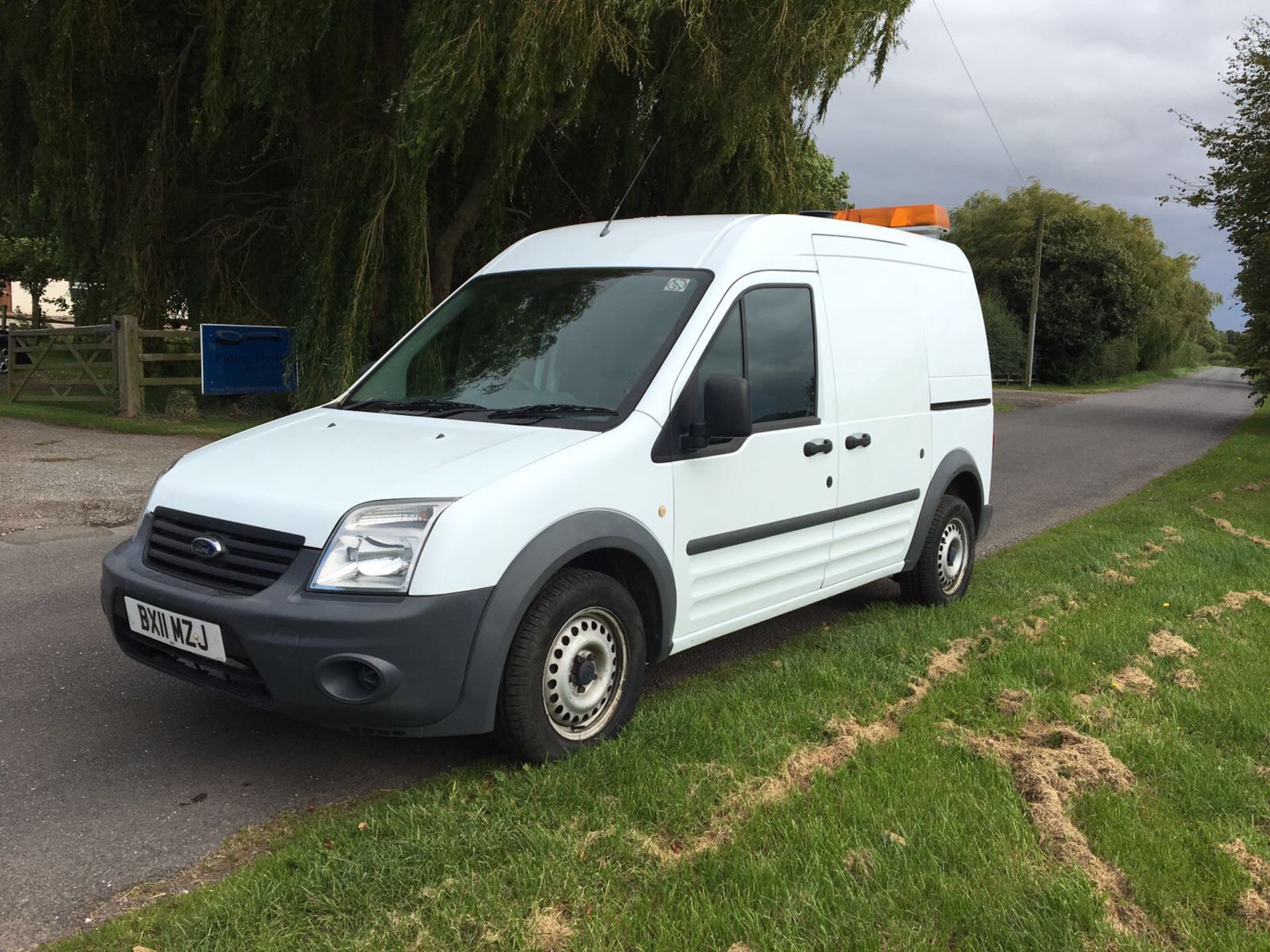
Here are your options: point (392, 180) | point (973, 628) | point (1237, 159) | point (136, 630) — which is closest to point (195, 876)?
point (136, 630)

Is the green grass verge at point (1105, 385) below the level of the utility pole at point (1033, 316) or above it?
below

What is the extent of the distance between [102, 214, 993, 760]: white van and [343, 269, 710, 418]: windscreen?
0.01m

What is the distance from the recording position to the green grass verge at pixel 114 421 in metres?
13.9

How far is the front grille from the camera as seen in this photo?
351 cm

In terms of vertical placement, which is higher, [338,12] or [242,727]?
[338,12]

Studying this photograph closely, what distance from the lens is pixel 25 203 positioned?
1393cm

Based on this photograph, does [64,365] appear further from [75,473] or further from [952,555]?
[952,555]

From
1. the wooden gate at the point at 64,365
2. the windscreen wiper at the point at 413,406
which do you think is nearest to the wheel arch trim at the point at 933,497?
the windscreen wiper at the point at 413,406

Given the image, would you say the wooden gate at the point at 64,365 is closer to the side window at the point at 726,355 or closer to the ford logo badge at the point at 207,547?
the ford logo badge at the point at 207,547

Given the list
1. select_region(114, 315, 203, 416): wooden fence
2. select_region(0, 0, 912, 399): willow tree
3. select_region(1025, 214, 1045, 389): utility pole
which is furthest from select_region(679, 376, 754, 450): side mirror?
select_region(1025, 214, 1045, 389): utility pole

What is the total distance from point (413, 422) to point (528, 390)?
0.50 metres

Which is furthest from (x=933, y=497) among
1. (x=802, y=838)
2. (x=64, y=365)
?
(x=64, y=365)

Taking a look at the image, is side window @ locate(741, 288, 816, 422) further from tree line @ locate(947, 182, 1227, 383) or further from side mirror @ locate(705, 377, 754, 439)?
tree line @ locate(947, 182, 1227, 383)

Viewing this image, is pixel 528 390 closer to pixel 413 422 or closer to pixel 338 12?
pixel 413 422
